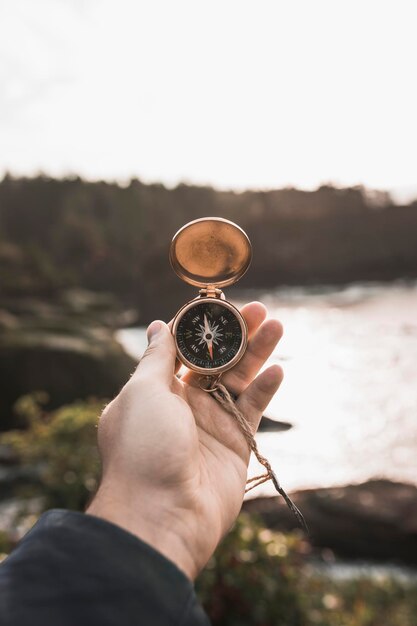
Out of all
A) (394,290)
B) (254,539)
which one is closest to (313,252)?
(394,290)

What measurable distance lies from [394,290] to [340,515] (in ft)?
92.5

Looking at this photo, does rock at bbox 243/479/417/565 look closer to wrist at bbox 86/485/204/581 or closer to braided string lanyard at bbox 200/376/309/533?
braided string lanyard at bbox 200/376/309/533

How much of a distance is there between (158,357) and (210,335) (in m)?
0.44

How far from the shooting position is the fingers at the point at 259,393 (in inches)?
111

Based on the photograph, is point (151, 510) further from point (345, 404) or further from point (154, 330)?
point (345, 404)

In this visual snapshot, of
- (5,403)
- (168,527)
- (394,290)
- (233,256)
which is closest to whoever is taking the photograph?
(168,527)

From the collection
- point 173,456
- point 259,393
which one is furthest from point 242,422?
point 173,456

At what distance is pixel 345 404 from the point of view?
12234 mm

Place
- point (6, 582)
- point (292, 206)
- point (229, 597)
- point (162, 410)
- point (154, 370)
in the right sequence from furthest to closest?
point (292, 206) → point (229, 597) → point (154, 370) → point (162, 410) → point (6, 582)

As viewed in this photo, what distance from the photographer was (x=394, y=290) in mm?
34188

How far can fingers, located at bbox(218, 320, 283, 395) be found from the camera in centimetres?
302

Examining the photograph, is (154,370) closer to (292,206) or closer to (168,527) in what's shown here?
(168,527)

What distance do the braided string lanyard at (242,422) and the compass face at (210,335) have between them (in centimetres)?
10

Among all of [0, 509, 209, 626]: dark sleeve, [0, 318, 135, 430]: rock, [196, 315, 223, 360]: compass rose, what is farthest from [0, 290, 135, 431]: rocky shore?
[0, 509, 209, 626]: dark sleeve
